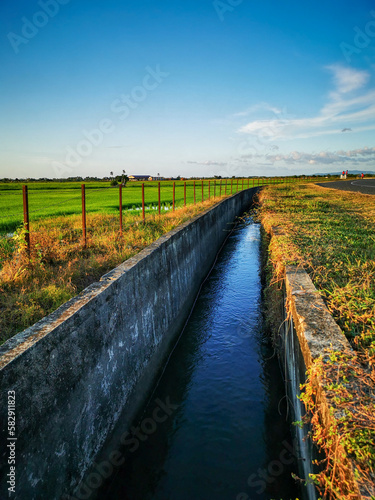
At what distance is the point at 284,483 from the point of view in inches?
140

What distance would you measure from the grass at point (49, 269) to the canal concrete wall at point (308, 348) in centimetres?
284

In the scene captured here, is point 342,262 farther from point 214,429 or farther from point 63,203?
point 63,203

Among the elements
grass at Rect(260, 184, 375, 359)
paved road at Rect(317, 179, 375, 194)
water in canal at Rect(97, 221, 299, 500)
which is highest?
paved road at Rect(317, 179, 375, 194)

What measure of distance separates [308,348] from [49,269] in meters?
4.23

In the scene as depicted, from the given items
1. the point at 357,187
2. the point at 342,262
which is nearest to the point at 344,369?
the point at 342,262

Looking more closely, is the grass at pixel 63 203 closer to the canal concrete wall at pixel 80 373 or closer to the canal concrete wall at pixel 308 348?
the canal concrete wall at pixel 80 373

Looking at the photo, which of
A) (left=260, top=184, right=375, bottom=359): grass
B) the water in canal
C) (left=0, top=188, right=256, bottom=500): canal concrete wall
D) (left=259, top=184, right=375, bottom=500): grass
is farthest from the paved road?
(left=0, top=188, right=256, bottom=500): canal concrete wall

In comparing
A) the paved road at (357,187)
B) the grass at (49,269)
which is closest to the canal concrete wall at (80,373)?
the grass at (49,269)

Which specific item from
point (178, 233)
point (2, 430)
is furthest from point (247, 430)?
point (178, 233)

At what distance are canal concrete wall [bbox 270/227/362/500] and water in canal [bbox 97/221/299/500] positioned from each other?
0.43 m

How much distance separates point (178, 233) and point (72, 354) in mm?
4647

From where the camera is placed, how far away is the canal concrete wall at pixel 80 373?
2387mm

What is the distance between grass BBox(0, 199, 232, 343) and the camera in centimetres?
406

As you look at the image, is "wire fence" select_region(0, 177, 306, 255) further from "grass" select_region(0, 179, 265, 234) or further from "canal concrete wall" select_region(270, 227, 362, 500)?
"canal concrete wall" select_region(270, 227, 362, 500)
